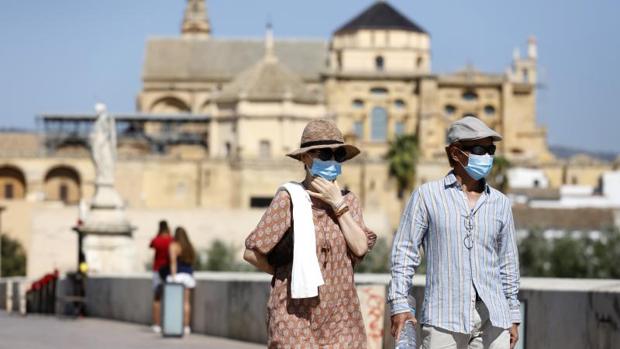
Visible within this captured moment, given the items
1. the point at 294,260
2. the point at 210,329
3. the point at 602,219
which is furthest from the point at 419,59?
the point at 294,260

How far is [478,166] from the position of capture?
6504mm

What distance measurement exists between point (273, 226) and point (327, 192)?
35 centimetres

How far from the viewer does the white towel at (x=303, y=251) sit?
6.50 meters

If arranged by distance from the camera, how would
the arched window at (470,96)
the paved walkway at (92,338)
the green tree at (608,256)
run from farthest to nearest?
the arched window at (470,96) < the green tree at (608,256) < the paved walkway at (92,338)

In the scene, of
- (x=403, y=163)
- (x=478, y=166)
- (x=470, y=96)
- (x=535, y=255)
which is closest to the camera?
(x=478, y=166)

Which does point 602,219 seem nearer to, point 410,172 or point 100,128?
point 410,172

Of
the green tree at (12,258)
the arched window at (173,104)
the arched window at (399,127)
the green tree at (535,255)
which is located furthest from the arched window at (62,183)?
the green tree at (535,255)

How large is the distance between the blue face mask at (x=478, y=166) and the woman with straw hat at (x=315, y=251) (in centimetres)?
55

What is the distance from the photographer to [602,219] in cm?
7306

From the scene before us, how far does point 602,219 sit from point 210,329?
199 ft

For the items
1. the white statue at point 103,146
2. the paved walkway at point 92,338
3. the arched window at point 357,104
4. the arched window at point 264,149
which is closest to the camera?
the paved walkway at point 92,338

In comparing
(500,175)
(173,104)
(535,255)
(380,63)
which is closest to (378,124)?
(380,63)

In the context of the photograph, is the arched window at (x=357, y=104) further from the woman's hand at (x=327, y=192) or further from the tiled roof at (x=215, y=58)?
the woman's hand at (x=327, y=192)

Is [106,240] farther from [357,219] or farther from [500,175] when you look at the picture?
[500,175]
